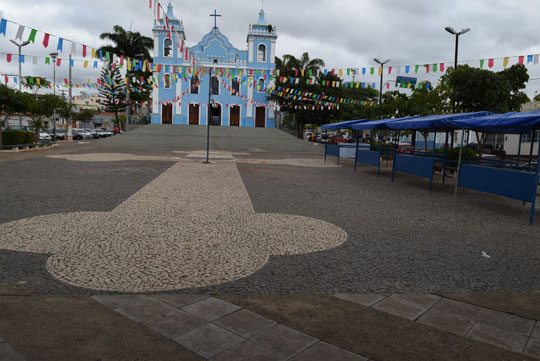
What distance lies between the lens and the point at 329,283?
14.5ft

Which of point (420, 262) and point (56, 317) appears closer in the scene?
point (56, 317)

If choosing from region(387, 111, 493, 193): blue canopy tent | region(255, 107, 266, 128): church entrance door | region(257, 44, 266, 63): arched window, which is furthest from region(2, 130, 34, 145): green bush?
region(257, 44, 266, 63): arched window

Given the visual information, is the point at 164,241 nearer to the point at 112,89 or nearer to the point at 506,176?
A: the point at 506,176

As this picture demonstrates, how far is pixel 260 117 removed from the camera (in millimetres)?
52812

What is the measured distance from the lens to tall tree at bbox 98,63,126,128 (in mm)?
52875

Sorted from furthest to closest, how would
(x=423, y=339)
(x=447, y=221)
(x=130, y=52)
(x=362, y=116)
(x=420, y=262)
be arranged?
(x=130, y=52), (x=362, y=116), (x=447, y=221), (x=420, y=262), (x=423, y=339)

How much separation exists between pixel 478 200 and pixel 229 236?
23.1 feet

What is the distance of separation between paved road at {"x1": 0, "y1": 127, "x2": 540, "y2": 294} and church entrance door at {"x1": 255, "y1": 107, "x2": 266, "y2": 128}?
137 feet

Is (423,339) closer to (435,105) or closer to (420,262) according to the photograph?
(420,262)

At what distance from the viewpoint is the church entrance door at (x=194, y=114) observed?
170ft

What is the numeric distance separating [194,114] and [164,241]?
157 feet

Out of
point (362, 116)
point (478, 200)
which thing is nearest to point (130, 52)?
point (362, 116)

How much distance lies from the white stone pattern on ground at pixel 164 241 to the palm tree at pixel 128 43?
42083mm

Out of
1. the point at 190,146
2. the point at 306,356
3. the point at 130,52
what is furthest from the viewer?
the point at 130,52
